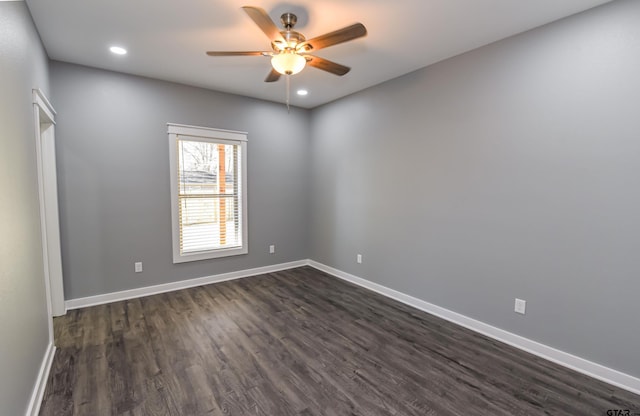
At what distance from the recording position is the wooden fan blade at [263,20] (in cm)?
182

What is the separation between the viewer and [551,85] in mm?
2461

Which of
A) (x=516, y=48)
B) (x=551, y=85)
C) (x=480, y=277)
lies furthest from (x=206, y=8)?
(x=480, y=277)

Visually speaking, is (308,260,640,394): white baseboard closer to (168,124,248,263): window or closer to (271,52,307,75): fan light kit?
(168,124,248,263): window

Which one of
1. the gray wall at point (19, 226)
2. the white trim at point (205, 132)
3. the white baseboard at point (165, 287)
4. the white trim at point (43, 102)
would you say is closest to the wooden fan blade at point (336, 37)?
the gray wall at point (19, 226)

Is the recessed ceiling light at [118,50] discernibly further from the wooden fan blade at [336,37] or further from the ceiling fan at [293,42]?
the wooden fan blade at [336,37]

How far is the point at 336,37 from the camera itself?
2.08 meters

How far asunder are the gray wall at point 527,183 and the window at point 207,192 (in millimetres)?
2094

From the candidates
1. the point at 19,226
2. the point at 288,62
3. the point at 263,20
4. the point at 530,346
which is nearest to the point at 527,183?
the point at 530,346

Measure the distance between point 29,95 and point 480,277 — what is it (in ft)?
13.9

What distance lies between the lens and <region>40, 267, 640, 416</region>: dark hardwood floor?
6.50 feet

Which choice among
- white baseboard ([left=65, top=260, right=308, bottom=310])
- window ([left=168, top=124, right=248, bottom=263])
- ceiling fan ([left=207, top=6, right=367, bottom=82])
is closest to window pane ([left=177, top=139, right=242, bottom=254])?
window ([left=168, top=124, right=248, bottom=263])

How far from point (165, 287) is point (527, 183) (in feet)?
14.4

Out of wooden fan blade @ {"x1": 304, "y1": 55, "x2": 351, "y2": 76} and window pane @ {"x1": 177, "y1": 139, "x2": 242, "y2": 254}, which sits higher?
wooden fan blade @ {"x1": 304, "y1": 55, "x2": 351, "y2": 76}

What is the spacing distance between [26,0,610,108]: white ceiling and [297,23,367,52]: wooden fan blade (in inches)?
12.6
